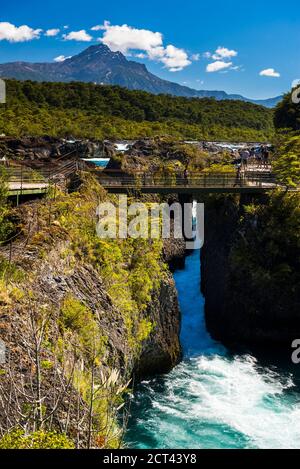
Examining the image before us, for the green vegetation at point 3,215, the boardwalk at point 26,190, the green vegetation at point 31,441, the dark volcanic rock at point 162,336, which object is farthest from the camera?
the boardwalk at point 26,190

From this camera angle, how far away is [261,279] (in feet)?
87.1

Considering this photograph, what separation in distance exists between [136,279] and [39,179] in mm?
8784

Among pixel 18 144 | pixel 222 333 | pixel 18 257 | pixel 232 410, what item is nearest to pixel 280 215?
pixel 222 333

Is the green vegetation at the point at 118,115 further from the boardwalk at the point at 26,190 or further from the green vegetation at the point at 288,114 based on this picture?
the boardwalk at the point at 26,190

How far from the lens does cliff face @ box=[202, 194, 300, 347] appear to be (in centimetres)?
2650

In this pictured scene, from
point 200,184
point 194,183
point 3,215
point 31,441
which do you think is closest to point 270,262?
point 200,184

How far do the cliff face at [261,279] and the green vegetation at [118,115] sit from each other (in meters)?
68.6

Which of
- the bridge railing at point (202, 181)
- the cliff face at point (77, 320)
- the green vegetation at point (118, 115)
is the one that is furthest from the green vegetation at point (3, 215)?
the green vegetation at point (118, 115)

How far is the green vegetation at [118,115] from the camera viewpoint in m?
97.4

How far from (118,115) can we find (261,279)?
102 meters

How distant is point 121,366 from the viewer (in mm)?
15766

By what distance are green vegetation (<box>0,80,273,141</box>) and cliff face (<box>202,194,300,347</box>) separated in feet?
225

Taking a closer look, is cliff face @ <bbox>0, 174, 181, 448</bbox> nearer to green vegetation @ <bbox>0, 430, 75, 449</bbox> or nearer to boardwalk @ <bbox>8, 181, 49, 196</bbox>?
green vegetation @ <bbox>0, 430, 75, 449</bbox>
